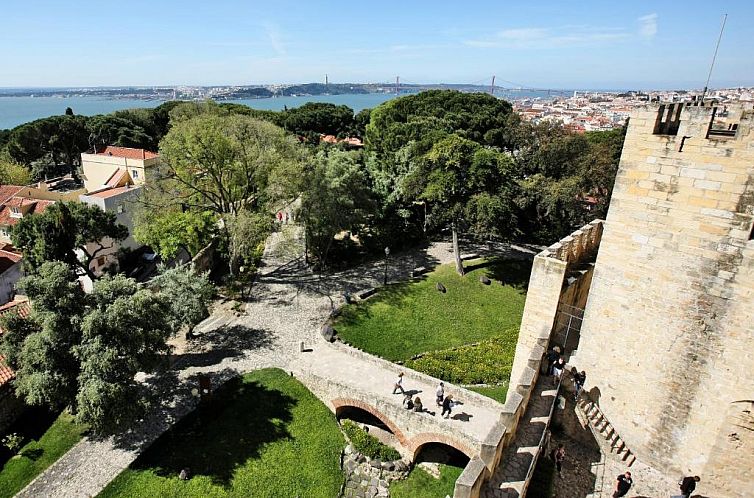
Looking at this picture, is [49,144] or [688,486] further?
[49,144]

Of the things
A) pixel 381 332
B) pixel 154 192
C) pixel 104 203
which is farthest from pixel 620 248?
pixel 104 203

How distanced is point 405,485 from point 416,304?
11.7 m

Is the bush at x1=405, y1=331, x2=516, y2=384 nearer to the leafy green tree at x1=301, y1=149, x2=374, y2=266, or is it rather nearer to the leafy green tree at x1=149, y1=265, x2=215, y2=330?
the leafy green tree at x1=149, y1=265, x2=215, y2=330

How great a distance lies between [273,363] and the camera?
21.6 m

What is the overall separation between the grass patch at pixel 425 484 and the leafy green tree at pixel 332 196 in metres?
16.5

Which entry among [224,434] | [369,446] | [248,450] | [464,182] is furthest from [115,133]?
[369,446]

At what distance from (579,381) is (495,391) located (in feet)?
31.0

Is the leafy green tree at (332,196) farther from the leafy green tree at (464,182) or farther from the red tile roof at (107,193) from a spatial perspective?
the red tile roof at (107,193)

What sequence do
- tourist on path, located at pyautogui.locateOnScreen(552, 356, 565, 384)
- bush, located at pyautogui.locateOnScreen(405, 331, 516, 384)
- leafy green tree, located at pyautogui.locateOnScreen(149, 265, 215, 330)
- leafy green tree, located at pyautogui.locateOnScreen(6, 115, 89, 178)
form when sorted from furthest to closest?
1. leafy green tree, located at pyautogui.locateOnScreen(6, 115, 89, 178)
2. bush, located at pyautogui.locateOnScreen(405, 331, 516, 384)
3. leafy green tree, located at pyautogui.locateOnScreen(149, 265, 215, 330)
4. tourist on path, located at pyautogui.locateOnScreen(552, 356, 565, 384)

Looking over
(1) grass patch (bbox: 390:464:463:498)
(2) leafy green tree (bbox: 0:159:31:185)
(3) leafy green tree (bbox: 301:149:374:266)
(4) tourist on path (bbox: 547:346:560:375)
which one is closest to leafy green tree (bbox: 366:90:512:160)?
(3) leafy green tree (bbox: 301:149:374:266)

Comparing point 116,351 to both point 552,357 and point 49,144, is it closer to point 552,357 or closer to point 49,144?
point 552,357

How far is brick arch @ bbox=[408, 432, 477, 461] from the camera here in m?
16.4

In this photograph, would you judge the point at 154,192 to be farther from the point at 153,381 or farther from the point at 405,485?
the point at 405,485

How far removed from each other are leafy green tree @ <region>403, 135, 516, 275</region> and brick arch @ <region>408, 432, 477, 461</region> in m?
14.3
